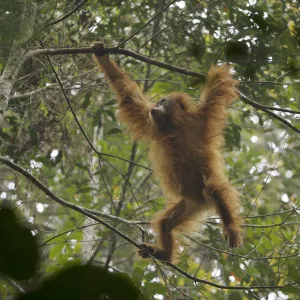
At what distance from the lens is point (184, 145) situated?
5137 mm

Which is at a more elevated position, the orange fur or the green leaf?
the orange fur

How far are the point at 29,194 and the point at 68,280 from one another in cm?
578

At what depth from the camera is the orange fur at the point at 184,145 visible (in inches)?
188

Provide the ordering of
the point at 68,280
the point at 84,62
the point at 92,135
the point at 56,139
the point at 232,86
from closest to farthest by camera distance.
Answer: the point at 68,280, the point at 232,86, the point at 84,62, the point at 56,139, the point at 92,135

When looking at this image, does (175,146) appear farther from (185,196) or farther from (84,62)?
(84,62)

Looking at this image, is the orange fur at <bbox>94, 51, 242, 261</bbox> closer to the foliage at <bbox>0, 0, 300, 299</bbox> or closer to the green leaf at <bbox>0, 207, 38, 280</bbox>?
the foliage at <bbox>0, 0, 300, 299</bbox>

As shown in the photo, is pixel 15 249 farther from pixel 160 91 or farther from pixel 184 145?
pixel 160 91

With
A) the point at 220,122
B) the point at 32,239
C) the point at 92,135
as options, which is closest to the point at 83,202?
the point at 92,135

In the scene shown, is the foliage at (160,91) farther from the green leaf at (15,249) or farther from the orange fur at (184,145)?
the green leaf at (15,249)

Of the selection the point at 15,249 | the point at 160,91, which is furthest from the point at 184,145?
the point at 15,249

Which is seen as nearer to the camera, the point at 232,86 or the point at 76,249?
the point at 232,86

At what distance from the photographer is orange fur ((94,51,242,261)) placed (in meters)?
4.77

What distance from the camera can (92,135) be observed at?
872cm

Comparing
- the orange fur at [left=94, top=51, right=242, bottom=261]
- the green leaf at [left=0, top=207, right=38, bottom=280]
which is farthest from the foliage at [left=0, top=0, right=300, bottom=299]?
the green leaf at [left=0, top=207, right=38, bottom=280]
